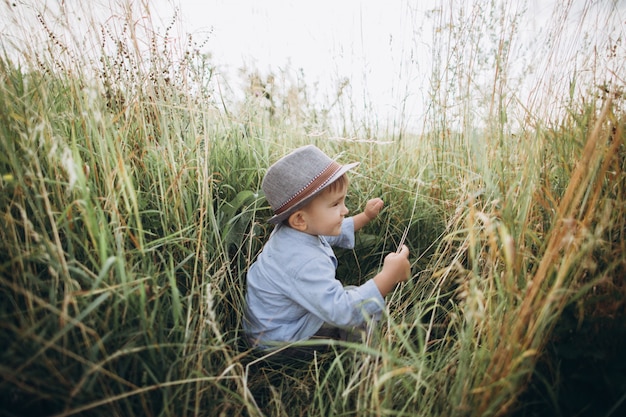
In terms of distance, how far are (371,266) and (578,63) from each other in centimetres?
146

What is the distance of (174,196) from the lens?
1442 mm

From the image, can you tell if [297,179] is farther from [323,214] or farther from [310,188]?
[323,214]

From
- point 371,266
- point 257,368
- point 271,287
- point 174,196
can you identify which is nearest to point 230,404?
point 257,368

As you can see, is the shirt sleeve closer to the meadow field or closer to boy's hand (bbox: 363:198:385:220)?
the meadow field

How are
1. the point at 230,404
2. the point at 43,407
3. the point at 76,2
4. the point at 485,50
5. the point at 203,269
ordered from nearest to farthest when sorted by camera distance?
the point at 43,407, the point at 230,404, the point at 203,269, the point at 76,2, the point at 485,50

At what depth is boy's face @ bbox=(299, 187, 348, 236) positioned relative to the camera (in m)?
1.55

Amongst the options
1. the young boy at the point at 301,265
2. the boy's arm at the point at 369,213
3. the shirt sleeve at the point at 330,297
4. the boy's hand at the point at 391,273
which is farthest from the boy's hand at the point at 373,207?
the shirt sleeve at the point at 330,297

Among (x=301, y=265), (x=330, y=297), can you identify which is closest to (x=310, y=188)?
(x=301, y=265)

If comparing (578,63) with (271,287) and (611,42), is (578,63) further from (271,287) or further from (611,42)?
(271,287)

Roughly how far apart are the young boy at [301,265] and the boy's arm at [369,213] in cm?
34

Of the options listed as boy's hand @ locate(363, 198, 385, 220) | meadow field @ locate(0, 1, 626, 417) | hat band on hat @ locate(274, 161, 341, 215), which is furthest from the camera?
boy's hand @ locate(363, 198, 385, 220)

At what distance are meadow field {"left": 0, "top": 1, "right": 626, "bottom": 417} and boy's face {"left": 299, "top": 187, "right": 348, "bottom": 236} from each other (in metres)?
0.28

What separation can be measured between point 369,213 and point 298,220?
508 mm

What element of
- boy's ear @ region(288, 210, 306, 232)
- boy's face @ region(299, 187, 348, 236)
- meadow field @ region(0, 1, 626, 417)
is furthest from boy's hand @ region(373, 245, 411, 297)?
boy's ear @ region(288, 210, 306, 232)
